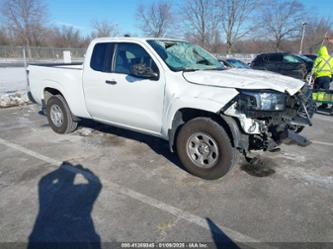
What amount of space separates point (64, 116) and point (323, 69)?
24.7 feet

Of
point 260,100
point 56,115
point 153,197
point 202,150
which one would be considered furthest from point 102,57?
point 260,100

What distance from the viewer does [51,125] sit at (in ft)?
19.7

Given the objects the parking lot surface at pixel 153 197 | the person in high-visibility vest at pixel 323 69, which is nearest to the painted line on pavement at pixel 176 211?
the parking lot surface at pixel 153 197

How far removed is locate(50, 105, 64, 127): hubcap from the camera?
5726 millimetres

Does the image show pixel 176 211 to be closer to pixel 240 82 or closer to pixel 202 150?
pixel 202 150

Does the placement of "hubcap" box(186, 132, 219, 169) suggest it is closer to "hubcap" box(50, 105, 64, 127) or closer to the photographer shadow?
the photographer shadow

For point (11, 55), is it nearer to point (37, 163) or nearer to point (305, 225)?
point (37, 163)

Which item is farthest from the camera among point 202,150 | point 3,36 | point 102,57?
point 3,36

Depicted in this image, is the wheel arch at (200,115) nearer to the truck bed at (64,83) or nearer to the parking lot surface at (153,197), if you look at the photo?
the parking lot surface at (153,197)

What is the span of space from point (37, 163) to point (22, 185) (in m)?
0.74

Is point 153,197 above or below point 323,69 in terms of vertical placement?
below

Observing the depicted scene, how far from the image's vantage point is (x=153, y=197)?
130 inches

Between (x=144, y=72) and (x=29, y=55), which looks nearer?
(x=144, y=72)

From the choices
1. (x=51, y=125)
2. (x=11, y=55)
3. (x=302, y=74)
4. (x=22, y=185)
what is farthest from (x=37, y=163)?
(x=11, y=55)
